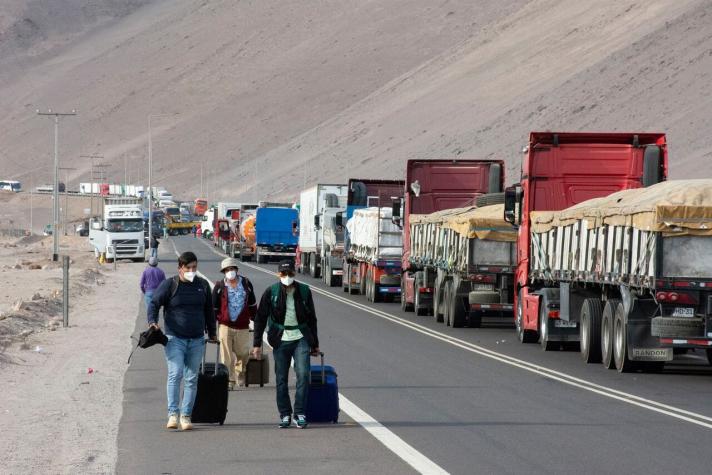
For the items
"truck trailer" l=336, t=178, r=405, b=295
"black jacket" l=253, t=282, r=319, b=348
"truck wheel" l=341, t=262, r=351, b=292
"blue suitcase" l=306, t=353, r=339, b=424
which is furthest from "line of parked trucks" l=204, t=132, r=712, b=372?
"black jacket" l=253, t=282, r=319, b=348

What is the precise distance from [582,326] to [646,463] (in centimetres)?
1066

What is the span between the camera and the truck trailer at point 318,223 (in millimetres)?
50997

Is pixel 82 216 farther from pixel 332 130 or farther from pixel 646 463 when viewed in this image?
pixel 646 463

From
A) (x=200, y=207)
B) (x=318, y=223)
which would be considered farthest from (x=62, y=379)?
(x=200, y=207)

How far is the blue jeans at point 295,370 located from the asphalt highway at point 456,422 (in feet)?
0.83

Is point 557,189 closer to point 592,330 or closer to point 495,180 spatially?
point 592,330

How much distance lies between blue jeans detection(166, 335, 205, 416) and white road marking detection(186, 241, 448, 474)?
167 cm

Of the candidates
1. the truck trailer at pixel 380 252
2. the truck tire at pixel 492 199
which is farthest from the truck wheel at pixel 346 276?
the truck tire at pixel 492 199

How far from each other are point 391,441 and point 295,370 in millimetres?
1286

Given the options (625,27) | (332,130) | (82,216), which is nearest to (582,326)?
(625,27)

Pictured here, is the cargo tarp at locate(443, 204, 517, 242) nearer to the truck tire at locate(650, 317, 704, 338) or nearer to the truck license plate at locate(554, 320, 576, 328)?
the truck license plate at locate(554, 320, 576, 328)

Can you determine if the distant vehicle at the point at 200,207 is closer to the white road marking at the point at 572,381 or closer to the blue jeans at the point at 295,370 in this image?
the white road marking at the point at 572,381

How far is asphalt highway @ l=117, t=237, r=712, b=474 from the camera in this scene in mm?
11594

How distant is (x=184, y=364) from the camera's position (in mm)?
13406
